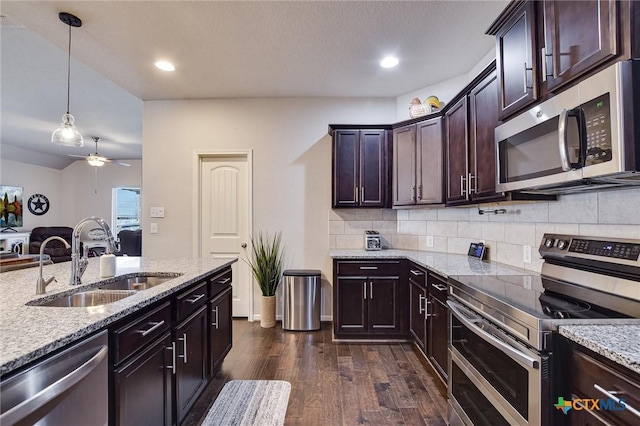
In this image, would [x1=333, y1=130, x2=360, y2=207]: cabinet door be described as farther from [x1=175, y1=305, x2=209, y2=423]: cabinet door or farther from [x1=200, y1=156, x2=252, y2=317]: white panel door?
[x1=175, y1=305, x2=209, y2=423]: cabinet door

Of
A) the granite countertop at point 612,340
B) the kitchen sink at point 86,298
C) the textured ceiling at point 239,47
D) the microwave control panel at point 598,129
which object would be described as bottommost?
the kitchen sink at point 86,298

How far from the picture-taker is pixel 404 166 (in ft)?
11.2

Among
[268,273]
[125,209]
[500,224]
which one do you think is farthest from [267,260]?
[125,209]

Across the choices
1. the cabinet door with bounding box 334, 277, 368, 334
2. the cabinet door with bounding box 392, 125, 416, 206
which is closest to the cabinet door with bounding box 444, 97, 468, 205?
the cabinet door with bounding box 392, 125, 416, 206

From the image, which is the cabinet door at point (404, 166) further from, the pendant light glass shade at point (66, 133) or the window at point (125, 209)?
the window at point (125, 209)

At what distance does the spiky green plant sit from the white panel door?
0.57 ft

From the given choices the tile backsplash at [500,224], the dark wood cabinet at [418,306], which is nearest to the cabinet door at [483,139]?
the tile backsplash at [500,224]

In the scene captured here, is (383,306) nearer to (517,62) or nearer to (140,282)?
(140,282)

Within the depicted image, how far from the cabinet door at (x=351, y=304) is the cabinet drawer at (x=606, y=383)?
2.16 m

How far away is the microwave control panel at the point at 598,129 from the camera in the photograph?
3.60 ft

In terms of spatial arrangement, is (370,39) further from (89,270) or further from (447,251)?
(89,270)

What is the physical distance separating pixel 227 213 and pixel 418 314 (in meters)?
2.56

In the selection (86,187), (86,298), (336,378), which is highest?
(86,187)

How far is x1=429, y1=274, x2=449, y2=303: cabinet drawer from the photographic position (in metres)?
2.21
